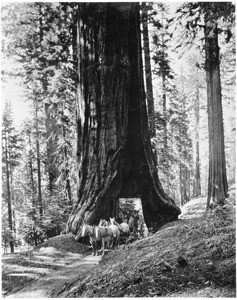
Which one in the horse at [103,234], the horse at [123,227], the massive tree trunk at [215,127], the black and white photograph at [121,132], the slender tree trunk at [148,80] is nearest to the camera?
the black and white photograph at [121,132]

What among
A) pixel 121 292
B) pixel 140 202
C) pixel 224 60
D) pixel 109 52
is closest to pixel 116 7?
pixel 109 52

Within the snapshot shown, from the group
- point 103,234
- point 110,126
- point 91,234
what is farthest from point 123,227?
point 110,126

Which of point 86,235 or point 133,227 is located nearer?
point 86,235

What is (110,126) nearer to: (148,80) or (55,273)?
(55,273)

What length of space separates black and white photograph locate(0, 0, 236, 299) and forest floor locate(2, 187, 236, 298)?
2 centimetres

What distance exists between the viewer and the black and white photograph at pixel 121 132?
407cm

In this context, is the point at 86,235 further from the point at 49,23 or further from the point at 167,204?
the point at 49,23

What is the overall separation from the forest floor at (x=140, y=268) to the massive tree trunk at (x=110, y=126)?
3.72 ft

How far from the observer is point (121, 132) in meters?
7.16

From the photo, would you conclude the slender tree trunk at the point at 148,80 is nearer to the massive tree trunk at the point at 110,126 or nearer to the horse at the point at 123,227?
the massive tree trunk at the point at 110,126

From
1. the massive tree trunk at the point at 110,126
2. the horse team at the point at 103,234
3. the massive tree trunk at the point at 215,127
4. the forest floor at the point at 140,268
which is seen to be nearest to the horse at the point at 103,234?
the horse team at the point at 103,234

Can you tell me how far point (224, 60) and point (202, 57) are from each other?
0.64 m

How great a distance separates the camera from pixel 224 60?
338 inches

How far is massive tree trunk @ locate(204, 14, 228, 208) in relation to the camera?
8.12 meters
